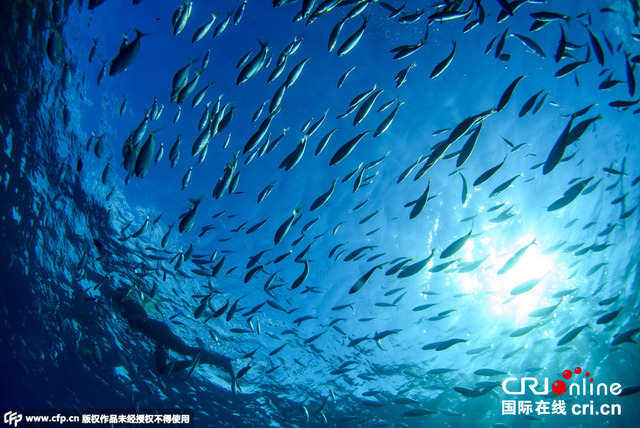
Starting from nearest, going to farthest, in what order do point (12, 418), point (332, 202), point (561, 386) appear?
point (332, 202), point (561, 386), point (12, 418)

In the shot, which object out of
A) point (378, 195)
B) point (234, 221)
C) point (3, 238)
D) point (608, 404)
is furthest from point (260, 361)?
point (608, 404)

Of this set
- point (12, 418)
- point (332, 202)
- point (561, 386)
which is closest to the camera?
point (332, 202)

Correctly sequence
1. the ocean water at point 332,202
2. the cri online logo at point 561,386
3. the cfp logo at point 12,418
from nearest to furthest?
the ocean water at point 332,202 → the cri online logo at point 561,386 → the cfp logo at point 12,418

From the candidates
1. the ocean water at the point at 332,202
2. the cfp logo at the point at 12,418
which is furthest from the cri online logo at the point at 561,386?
the cfp logo at the point at 12,418

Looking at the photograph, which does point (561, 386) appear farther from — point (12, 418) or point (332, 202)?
point (12, 418)

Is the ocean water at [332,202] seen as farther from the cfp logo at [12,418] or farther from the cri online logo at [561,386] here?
the cfp logo at [12,418]

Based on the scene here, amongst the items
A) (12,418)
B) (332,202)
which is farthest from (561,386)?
(12,418)

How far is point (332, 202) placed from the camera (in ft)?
32.7

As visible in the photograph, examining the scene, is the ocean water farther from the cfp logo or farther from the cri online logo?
the cfp logo

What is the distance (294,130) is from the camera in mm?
8977

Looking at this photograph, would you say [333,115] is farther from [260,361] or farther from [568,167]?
[260,361]

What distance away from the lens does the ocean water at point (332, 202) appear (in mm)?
6480

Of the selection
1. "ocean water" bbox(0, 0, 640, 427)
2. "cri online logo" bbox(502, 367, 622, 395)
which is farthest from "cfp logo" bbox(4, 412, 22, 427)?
"cri online logo" bbox(502, 367, 622, 395)

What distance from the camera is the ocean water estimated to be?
21.3ft
